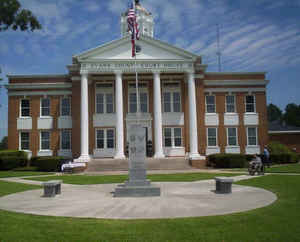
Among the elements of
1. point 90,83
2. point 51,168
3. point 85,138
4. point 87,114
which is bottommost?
point 51,168

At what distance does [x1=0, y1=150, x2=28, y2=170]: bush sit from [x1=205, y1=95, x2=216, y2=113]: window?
19746 millimetres

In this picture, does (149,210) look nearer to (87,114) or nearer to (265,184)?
(265,184)

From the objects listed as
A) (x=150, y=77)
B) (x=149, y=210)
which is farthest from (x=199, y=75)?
(x=149, y=210)

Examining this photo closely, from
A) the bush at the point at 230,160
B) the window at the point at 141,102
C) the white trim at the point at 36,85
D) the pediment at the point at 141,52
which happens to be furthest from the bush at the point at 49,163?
the bush at the point at 230,160

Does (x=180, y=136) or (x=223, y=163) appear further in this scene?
(x=180, y=136)

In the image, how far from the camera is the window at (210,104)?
34.2 meters

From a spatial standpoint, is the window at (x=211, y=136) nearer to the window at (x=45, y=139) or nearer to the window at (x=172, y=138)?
the window at (x=172, y=138)

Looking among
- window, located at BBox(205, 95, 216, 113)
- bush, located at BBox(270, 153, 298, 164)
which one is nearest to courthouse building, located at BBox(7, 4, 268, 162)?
window, located at BBox(205, 95, 216, 113)

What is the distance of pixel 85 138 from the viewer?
97.6 ft

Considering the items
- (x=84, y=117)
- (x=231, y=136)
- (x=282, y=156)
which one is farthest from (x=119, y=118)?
(x=282, y=156)

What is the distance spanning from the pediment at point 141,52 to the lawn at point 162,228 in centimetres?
2368

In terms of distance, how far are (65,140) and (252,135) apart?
2039cm

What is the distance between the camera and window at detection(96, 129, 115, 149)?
32531 mm

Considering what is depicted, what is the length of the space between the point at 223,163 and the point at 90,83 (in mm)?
15833
